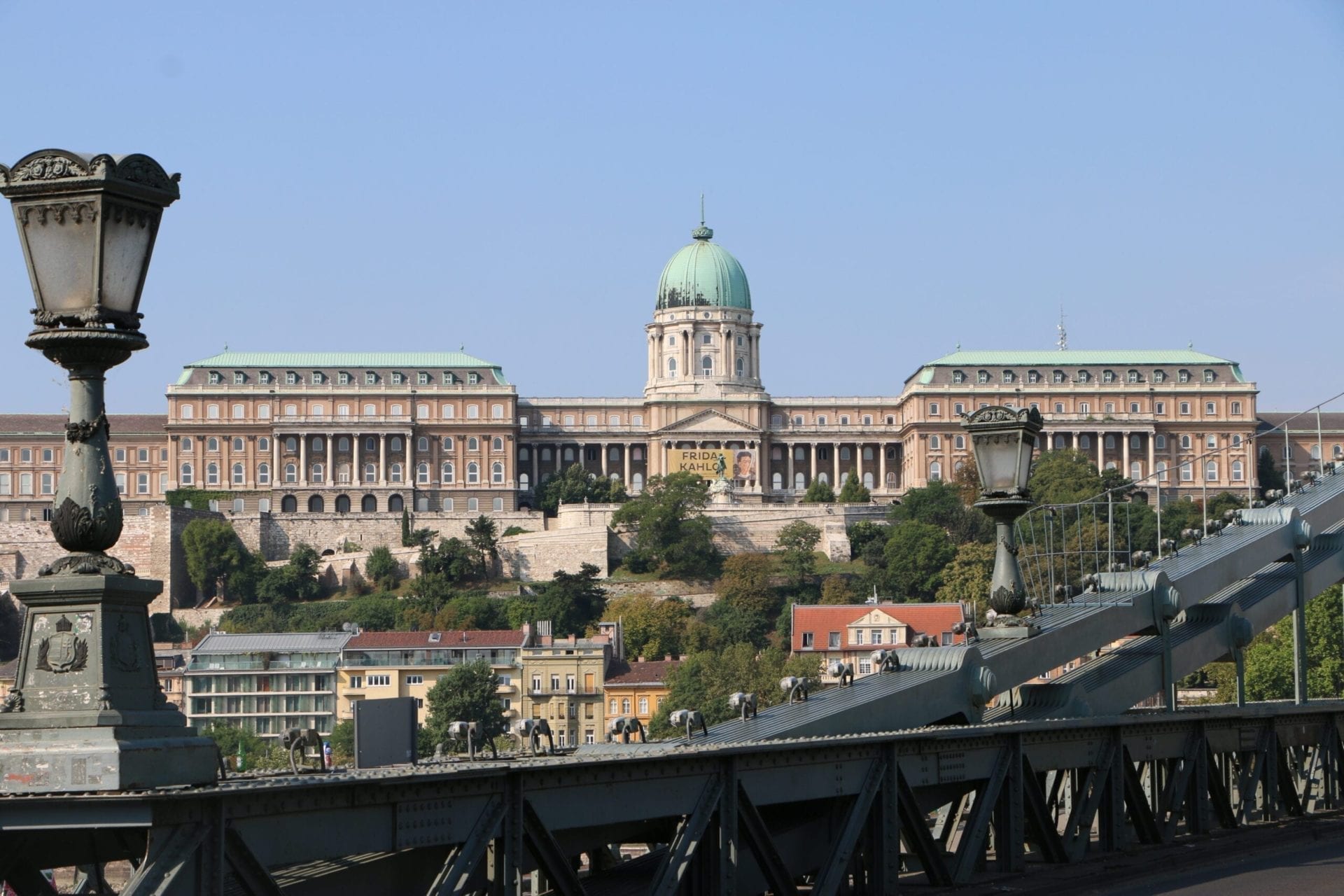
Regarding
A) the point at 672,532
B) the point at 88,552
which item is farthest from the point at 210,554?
the point at 88,552

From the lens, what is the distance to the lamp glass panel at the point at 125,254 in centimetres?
1244

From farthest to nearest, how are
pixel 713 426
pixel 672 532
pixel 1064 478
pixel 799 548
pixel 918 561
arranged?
pixel 713 426 → pixel 799 548 → pixel 672 532 → pixel 1064 478 → pixel 918 561

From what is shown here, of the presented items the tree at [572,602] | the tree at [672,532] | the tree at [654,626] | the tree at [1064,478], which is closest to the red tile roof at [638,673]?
the tree at [654,626]

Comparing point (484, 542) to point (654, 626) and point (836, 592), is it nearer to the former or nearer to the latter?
point (654, 626)

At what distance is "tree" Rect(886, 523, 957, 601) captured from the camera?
144875mm

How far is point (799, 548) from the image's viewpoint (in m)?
152

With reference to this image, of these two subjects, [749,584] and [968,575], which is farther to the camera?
[749,584]

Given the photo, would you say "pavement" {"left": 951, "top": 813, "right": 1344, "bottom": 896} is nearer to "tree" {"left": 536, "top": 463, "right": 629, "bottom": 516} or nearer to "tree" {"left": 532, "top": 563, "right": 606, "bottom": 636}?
"tree" {"left": 532, "top": 563, "right": 606, "bottom": 636}

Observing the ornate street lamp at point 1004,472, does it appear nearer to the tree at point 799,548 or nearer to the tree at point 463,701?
the tree at point 463,701

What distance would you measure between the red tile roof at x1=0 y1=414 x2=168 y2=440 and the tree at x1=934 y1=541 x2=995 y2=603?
64.4 metres

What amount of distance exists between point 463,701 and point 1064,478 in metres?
A: 57.2

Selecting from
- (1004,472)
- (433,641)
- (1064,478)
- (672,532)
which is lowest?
(433,641)

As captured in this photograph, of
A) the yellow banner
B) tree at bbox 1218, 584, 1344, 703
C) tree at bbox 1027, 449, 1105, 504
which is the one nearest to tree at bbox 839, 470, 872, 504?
the yellow banner

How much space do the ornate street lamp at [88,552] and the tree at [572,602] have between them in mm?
125499
